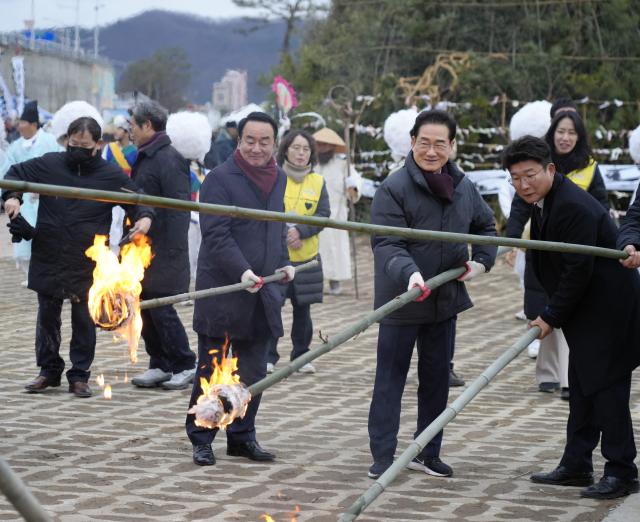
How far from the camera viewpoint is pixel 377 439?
6.65 m

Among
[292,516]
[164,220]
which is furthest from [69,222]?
[292,516]

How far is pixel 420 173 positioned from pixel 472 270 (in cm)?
56

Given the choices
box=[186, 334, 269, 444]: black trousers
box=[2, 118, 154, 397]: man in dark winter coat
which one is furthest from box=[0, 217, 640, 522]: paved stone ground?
box=[2, 118, 154, 397]: man in dark winter coat

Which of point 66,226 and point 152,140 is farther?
point 152,140

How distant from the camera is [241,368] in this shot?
7.10m

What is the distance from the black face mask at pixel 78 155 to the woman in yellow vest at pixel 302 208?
1886mm

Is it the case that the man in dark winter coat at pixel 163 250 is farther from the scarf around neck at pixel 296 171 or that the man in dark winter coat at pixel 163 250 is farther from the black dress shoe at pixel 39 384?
the scarf around neck at pixel 296 171

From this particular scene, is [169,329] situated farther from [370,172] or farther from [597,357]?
[370,172]

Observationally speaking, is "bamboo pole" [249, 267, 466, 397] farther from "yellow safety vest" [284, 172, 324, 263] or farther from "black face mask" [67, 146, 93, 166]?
"yellow safety vest" [284, 172, 324, 263]

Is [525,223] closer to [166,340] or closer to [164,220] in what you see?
[164,220]

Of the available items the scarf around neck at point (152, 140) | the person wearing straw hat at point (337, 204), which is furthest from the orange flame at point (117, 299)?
the person wearing straw hat at point (337, 204)

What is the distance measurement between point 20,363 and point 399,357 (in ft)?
14.8

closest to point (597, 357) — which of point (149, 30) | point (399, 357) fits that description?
point (399, 357)

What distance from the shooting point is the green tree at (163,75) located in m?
93.0
